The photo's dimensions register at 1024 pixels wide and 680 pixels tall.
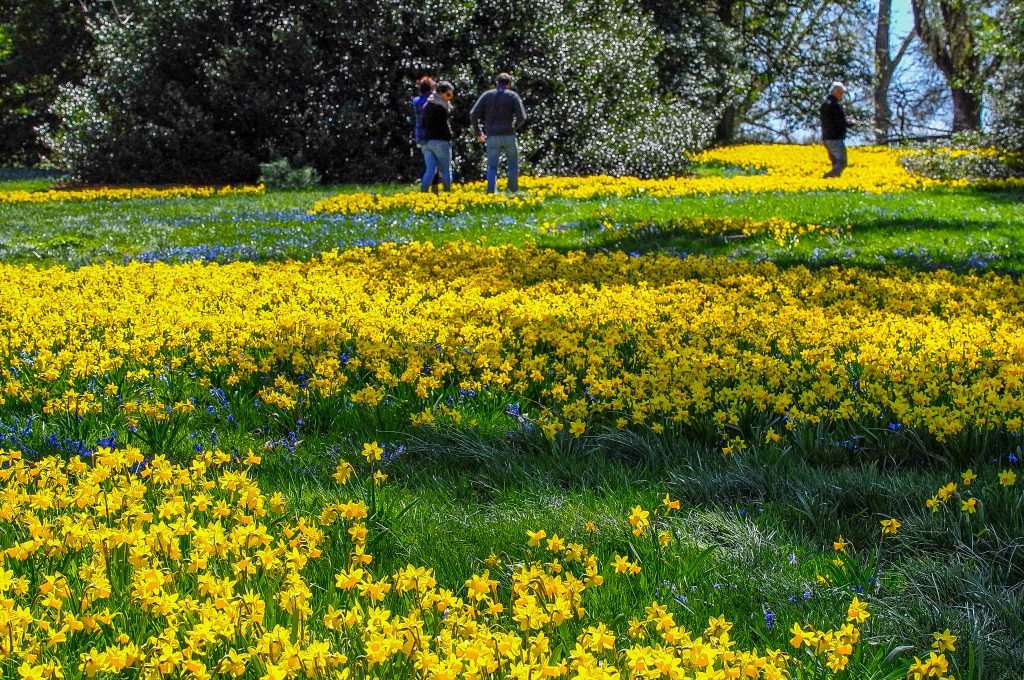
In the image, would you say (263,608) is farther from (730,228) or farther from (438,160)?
(438,160)

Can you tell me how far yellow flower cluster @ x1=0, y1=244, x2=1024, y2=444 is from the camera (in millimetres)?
4477

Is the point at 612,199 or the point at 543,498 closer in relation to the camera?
the point at 543,498

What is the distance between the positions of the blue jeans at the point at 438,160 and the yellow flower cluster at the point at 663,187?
1.10ft

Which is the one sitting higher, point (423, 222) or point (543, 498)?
point (423, 222)

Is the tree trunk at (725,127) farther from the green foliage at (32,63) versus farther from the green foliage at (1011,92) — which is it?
the green foliage at (32,63)

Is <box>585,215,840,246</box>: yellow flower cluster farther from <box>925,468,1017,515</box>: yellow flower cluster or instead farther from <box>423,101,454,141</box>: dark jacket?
A: <box>925,468,1017,515</box>: yellow flower cluster

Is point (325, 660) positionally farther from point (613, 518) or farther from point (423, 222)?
point (423, 222)

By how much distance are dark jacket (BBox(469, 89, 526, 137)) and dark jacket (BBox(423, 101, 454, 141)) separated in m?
0.51

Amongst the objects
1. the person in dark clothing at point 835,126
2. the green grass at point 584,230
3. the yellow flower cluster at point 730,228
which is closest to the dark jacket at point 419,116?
the green grass at point 584,230

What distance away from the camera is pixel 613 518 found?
132 inches

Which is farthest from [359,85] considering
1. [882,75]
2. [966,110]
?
[882,75]

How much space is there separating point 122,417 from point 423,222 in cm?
796

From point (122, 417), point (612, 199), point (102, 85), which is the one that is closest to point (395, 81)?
point (102, 85)

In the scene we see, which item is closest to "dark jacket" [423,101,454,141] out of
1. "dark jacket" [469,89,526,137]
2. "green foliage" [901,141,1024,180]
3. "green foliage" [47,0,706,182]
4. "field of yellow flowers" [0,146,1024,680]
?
"dark jacket" [469,89,526,137]
